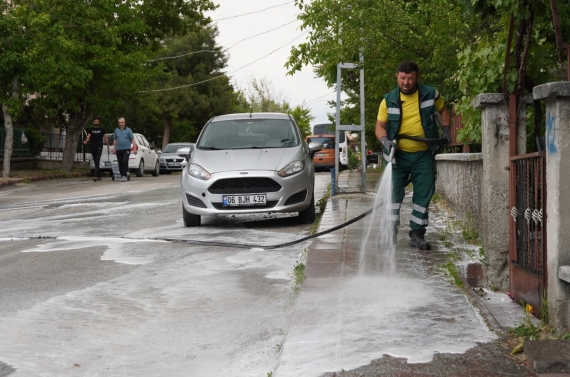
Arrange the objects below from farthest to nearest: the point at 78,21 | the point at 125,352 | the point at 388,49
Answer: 1. the point at 78,21
2. the point at 388,49
3. the point at 125,352

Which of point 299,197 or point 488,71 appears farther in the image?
point 299,197

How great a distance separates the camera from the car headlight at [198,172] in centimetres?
1157

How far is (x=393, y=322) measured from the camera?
17.2 feet

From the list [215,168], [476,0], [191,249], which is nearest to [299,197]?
[215,168]

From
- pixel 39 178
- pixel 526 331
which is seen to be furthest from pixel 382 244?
pixel 39 178

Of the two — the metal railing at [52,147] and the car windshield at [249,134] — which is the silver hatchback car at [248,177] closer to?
the car windshield at [249,134]

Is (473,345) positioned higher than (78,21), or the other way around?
(78,21)

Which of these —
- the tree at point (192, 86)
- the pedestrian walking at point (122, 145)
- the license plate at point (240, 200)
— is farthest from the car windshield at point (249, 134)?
the tree at point (192, 86)

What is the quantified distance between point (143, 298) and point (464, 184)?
525 centimetres

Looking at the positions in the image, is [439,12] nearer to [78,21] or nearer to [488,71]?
[488,71]

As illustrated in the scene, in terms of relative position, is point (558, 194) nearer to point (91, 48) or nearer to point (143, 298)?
point (143, 298)

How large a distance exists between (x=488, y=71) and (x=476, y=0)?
147 cm

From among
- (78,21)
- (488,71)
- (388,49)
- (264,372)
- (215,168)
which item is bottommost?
(264,372)

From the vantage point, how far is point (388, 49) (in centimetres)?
1622
